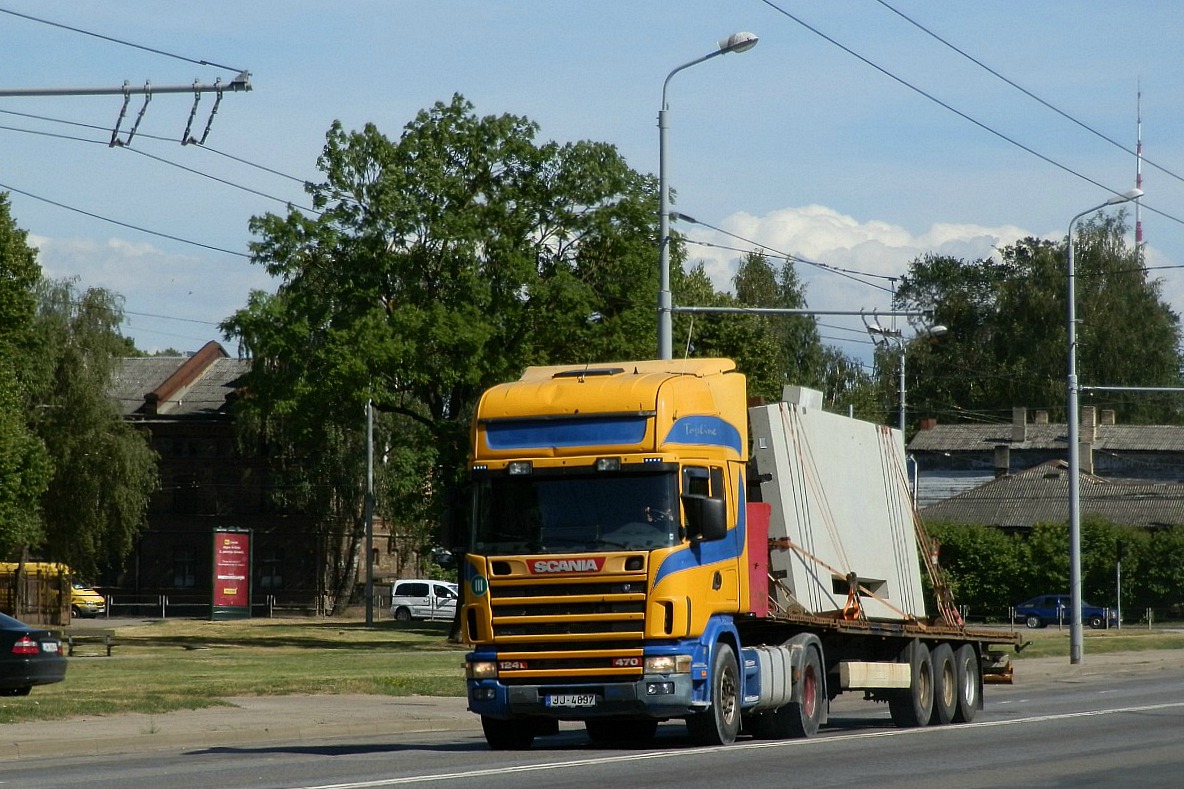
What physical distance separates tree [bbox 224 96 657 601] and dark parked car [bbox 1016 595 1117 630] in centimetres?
3025

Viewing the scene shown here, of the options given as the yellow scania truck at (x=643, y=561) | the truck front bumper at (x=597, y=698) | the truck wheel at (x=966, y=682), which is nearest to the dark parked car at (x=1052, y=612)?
the truck wheel at (x=966, y=682)

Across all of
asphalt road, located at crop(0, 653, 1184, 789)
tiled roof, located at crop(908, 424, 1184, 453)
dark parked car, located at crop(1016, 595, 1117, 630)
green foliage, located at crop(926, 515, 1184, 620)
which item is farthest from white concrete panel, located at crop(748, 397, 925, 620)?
tiled roof, located at crop(908, 424, 1184, 453)

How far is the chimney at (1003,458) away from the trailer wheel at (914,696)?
7209 centimetres

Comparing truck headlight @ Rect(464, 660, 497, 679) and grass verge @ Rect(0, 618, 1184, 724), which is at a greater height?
truck headlight @ Rect(464, 660, 497, 679)

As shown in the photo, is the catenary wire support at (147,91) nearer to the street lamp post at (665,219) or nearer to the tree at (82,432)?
the street lamp post at (665,219)

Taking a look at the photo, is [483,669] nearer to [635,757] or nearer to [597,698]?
[597,698]

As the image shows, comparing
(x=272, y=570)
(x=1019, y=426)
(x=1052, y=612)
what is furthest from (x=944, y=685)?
(x=1019, y=426)

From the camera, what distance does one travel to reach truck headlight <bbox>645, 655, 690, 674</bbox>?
596 inches

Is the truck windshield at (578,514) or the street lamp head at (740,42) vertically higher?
the street lamp head at (740,42)

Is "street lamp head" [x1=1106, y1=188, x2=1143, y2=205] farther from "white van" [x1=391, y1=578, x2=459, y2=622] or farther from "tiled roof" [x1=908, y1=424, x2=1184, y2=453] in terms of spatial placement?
"tiled roof" [x1=908, y1=424, x2=1184, y2=453]

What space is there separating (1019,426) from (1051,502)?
11.2m

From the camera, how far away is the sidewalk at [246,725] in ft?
57.3

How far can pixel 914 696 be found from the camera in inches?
784

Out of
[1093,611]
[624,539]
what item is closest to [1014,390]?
[1093,611]
